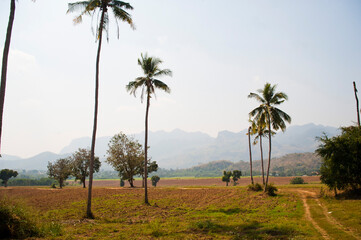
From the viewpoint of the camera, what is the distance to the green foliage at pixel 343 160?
22.1 meters

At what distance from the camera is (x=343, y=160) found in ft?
74.3

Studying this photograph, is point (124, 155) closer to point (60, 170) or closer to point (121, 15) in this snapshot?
point (60, 170)

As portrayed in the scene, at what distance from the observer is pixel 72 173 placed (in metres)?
62.8

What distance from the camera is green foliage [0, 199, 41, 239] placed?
1090 cm

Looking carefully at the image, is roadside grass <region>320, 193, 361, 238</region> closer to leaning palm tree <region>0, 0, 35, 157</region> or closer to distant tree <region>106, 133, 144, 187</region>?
leaning palm tree <region>0, 0, 35, 157</region>

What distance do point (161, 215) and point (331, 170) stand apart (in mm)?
17269

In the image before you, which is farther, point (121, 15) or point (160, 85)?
point (160, 85)

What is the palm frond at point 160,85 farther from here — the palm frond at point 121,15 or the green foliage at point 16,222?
the green foliage at point 16,222

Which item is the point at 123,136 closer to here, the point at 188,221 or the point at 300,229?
the point at 188,221

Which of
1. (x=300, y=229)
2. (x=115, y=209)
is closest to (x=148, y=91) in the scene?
(x=115, y=209)

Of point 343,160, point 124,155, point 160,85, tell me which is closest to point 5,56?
point 160,85

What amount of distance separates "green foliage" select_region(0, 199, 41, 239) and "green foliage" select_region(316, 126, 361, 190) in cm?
2521

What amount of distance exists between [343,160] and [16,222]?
26.6 m

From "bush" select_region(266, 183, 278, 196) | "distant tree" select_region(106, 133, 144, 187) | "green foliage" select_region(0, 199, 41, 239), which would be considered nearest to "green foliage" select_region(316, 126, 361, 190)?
"bush" select_region(266, 183, 278, 196)
